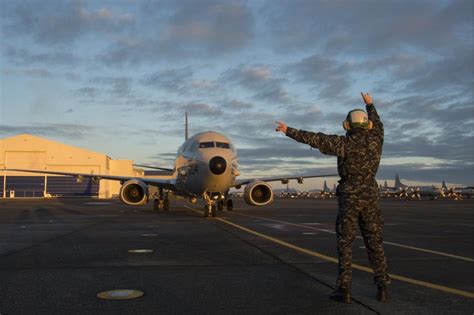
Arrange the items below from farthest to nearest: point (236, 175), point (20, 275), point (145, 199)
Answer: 1. point (145, 199)
2. point (236, 175)
3. point (20, 275)

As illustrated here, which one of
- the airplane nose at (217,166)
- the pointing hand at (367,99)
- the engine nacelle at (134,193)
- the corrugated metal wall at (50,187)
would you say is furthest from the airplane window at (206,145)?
the corrugated metal wall at (50,187)

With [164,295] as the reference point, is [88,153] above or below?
above

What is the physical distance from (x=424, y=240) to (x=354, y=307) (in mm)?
7059

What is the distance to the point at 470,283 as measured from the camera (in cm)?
566

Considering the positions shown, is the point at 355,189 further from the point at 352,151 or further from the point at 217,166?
the point at 217,166

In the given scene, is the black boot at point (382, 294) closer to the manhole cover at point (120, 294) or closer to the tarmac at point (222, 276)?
the tarmac at point (222, 276)

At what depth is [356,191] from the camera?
4.94 meters

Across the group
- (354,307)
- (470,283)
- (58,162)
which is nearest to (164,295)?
(354,307)

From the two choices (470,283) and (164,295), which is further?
(470,283)

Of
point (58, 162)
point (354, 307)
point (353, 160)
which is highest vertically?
point (58, 162)

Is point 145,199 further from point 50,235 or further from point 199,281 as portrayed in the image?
point 199,281

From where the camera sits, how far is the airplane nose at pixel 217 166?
61.4 ft

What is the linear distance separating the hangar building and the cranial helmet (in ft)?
250

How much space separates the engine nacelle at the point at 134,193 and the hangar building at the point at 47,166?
56996mm
